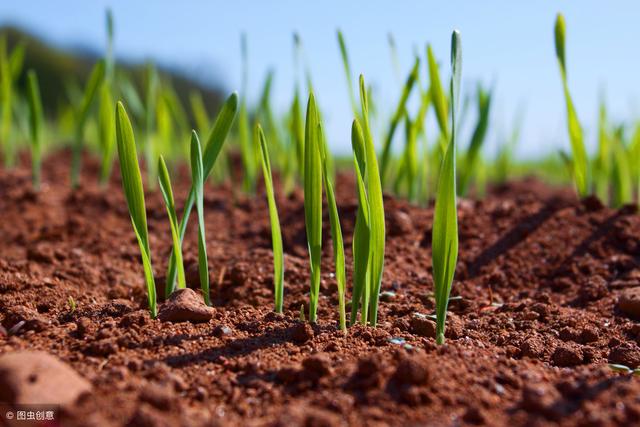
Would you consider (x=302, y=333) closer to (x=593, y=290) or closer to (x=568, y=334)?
(x=568, y=334)

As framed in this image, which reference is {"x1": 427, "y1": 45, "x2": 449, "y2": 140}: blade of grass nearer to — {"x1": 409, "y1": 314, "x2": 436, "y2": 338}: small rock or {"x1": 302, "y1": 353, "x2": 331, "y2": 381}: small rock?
{"x1": 409, "y1": 314, "x2": 436, "y2": 338}: small rock

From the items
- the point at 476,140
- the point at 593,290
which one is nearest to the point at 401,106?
the point at 476,140

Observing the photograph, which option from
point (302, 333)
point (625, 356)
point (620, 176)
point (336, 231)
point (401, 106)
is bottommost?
point (625, 356)

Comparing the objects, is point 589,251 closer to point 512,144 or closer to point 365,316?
point 365,316

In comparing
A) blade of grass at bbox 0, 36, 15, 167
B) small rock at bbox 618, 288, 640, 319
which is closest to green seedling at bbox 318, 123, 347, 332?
small rock at bbox 618, 288, 640, 319

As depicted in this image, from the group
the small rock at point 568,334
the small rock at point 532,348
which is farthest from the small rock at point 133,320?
the small rock at point 568,334

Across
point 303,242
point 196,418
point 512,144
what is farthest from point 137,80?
point 196,418
